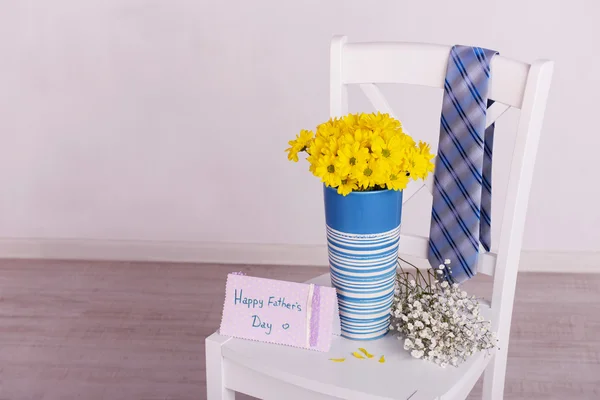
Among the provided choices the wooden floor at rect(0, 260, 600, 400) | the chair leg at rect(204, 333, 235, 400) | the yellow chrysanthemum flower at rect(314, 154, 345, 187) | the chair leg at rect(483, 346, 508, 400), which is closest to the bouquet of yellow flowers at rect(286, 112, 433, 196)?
the yellow chrysanthemum flower at rect(314, 154, 345, 187)

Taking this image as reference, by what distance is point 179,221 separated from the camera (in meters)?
3.05

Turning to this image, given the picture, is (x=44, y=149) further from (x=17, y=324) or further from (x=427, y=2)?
(x=427, y=2)

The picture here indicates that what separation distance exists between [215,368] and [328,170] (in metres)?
0.42

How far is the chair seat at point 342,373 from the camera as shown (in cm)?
126

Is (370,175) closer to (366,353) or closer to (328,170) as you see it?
(328,170)

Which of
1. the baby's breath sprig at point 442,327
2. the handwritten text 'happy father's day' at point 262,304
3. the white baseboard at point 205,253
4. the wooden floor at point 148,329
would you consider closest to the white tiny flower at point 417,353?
the baby's breath sprig at point 442,327

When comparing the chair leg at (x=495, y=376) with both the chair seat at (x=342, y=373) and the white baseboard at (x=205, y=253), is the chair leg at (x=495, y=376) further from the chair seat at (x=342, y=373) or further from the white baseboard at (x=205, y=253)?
the white baseboard at (x=205, y=253)

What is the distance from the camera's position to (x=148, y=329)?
255 cm

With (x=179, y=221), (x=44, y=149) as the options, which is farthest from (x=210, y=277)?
(x=44, y=149)

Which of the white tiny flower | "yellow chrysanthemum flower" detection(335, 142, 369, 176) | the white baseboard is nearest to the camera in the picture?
"yellow chrysanthemum flower" detection(335, 142, 369, 176)

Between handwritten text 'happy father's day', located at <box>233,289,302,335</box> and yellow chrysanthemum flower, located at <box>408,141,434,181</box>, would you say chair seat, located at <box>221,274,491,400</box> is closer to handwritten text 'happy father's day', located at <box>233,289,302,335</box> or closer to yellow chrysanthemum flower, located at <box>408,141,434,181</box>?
handwritten text 'happy father's day', located at <box>233,289,302,335</box>

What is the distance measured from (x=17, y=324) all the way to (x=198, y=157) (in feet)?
2.79

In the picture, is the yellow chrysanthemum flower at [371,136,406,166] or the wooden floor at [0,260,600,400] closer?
the yellow chrysanthemum flower at [371,136,406,166]

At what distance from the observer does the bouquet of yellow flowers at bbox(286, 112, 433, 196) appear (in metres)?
1.22
